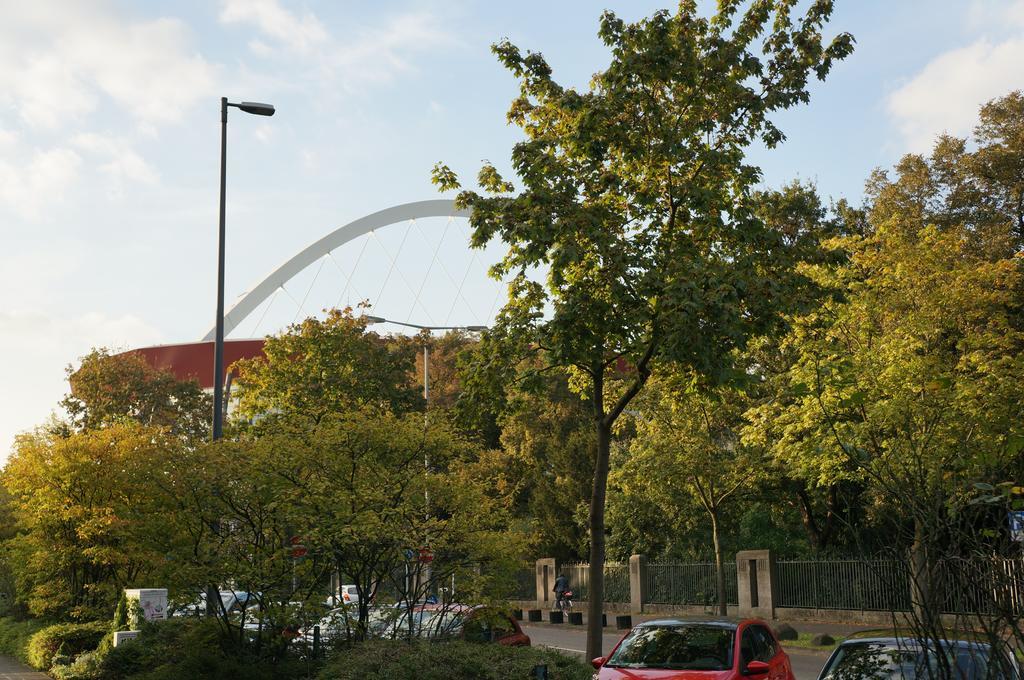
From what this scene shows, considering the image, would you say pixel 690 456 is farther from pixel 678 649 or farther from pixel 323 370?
pixel 678 649

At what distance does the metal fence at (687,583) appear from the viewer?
3747 cm

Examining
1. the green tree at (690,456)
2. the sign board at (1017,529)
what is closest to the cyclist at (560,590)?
the green tree at (690,456)

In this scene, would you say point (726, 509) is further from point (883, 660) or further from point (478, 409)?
point (883, 660)

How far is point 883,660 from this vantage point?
9.43 m

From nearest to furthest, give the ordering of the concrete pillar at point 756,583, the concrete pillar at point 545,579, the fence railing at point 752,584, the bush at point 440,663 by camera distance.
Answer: the bush at point 440,663
the fence railing at point 752,584
the concrete pillar at point 756,583
the concrete pillar at point 545,579

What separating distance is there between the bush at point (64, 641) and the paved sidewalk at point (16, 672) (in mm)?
210

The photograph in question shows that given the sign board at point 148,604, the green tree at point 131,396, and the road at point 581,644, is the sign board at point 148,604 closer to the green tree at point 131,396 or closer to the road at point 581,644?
the road at point 581,644

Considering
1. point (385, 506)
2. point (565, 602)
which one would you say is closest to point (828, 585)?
point (565, 602)

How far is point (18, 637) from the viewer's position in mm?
24734

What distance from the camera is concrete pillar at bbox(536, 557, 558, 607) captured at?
48312mm

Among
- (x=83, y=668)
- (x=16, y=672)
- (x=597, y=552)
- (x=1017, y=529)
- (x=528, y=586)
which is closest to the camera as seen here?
(x=1017, y=529)

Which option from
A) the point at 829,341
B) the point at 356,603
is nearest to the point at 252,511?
the point at 356,603

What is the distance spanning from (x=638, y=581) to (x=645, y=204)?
28.1 m

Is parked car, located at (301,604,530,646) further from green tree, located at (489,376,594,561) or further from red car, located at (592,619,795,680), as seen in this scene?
green tree, located at (489,376,594,561)
